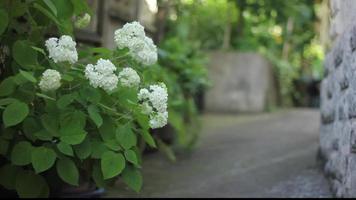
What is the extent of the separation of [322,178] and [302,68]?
7932mm

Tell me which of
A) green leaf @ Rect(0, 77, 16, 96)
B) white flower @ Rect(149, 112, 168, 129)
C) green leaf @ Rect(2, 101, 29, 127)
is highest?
green leaf @ Rect(0, 77, 16, 96)

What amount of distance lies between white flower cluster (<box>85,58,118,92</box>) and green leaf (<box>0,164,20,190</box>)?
0.62m

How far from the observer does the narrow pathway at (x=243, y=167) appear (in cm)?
439

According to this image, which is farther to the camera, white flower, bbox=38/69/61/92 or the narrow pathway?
the narrow pathway

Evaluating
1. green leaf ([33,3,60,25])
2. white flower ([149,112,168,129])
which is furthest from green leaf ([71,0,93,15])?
white flower ([149,112,168,129])

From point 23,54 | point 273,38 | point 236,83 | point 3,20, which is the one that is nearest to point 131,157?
point 23,54

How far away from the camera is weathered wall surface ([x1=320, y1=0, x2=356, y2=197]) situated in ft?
9.48

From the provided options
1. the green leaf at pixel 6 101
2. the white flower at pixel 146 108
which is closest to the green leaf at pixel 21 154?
the green leaf at pixel 6 101

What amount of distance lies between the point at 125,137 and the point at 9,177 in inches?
24.8

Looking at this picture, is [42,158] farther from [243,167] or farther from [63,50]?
[243,167]

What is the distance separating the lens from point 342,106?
3.43 m

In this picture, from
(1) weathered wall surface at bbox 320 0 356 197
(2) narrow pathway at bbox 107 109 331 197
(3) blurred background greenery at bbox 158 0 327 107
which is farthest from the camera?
(3) blurred background greenery at bbox 158 0 327 107

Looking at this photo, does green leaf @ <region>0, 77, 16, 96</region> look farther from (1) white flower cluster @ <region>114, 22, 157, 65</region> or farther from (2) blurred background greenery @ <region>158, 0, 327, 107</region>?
(2) blurred background greenery @ <region>158, 0, 327, 107</region>

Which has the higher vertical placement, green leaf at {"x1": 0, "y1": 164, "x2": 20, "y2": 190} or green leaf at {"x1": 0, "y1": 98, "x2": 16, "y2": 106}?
green leaf at {"x1": 0, "y1": 98, "x2": 16, "y2": 106}
